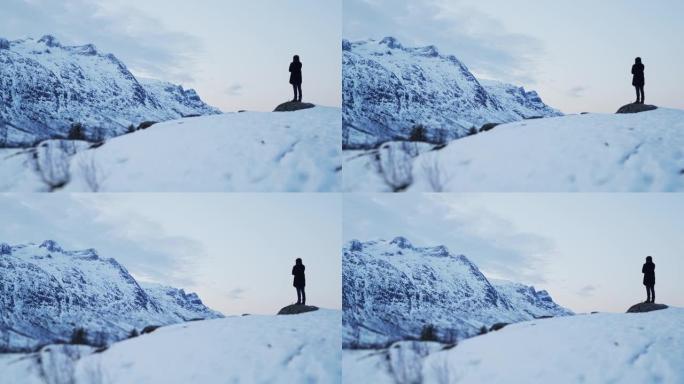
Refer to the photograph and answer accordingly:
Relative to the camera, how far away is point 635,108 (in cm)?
1315

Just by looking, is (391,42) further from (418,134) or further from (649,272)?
(649,272)

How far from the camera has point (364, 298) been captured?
1262 cm

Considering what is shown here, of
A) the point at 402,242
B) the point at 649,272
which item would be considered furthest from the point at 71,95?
the point at 649,272

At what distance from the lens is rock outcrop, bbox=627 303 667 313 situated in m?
12.5

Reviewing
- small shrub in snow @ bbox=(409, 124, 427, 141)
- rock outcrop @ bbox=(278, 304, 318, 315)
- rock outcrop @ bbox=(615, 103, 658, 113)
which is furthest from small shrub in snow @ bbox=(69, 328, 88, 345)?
rock outcrop @ bbox=(615, 103, 658, 113)

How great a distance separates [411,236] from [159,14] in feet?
15.1

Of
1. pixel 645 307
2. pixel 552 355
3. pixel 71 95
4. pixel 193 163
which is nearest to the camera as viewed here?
pixel 552 355

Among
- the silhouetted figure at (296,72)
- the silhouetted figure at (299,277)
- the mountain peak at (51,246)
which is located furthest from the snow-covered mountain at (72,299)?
the silhouetted figure at (296,72)

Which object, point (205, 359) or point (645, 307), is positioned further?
point (645, 307)

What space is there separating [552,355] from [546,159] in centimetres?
248

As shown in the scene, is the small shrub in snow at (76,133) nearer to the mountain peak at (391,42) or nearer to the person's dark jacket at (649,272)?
the mountain peak at (391,42)

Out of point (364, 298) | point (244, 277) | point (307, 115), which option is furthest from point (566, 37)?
point (244, 277)

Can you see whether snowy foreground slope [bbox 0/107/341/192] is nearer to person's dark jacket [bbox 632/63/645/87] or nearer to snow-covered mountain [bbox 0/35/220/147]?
snow-covered mountain [bbox 0/35/220/147]

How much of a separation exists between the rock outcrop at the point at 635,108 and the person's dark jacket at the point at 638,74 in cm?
28
